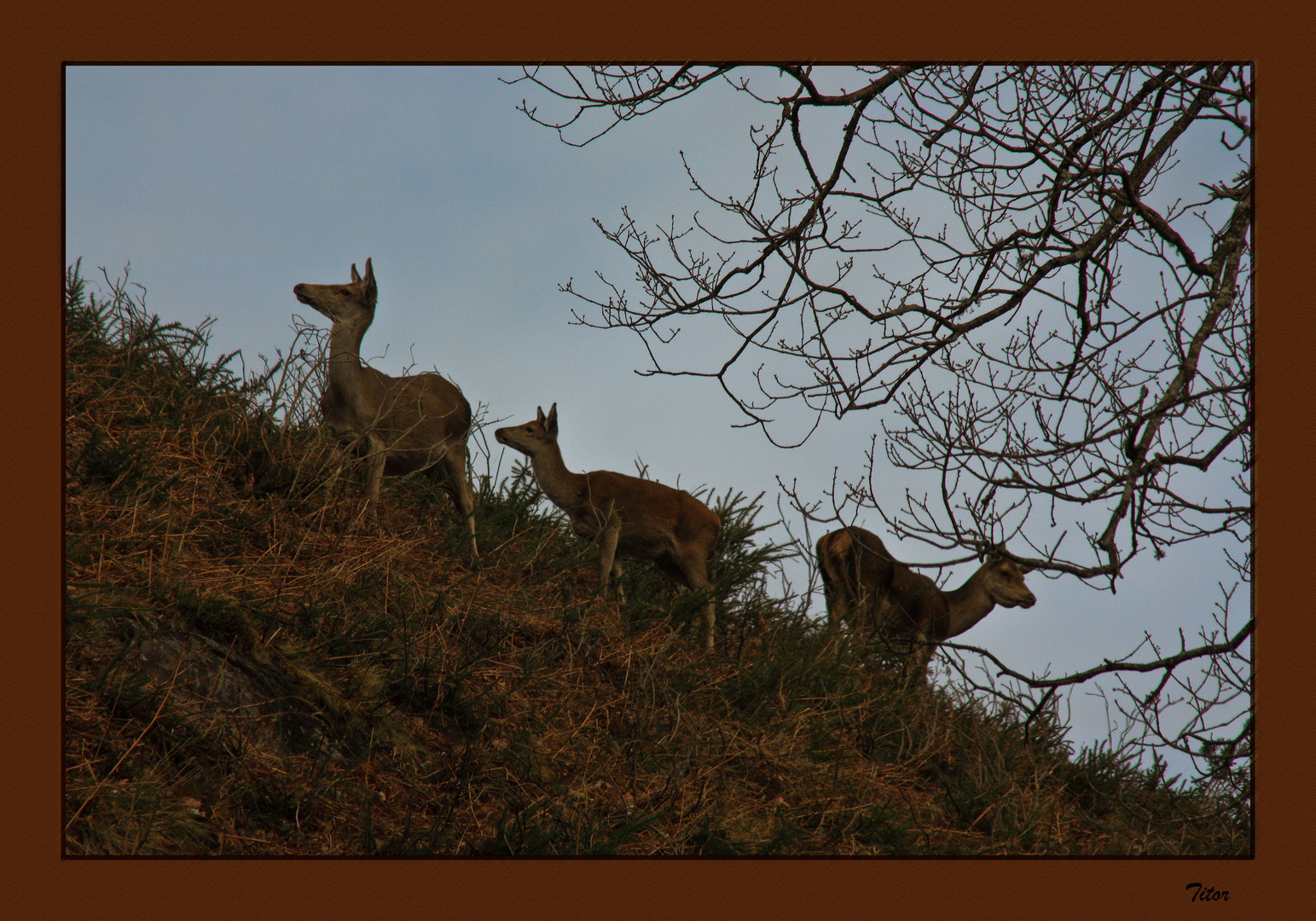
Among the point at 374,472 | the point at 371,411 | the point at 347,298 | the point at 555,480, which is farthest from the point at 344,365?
the point at 555,480

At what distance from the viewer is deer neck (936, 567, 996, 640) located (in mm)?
11047

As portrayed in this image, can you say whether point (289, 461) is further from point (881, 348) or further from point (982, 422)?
point (982, 422)

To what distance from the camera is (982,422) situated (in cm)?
543

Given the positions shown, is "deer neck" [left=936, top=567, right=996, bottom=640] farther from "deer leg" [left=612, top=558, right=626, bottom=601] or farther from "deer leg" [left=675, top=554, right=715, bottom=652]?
"deer leg" [left=612, top=558, right=626, bottom=601]

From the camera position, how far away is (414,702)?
5.79 m

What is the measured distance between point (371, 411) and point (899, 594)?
5712 mm

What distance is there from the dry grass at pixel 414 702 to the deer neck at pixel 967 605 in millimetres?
1964

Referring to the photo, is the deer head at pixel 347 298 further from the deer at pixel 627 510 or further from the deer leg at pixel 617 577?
the deer leg at pixel 617 577

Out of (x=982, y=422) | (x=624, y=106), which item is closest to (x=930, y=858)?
(x=982, y=422)

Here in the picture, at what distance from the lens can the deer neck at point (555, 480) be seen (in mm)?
9523

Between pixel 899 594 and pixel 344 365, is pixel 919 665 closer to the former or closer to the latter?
pixel 899 594

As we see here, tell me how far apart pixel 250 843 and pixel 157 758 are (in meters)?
0.60

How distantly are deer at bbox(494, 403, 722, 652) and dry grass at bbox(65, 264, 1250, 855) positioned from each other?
1.52ft

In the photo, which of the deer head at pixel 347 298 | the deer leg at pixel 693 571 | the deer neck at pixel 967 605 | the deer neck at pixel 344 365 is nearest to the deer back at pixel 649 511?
the deer leg at pixel 693 571
